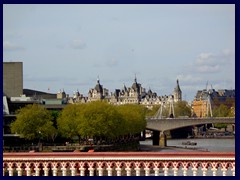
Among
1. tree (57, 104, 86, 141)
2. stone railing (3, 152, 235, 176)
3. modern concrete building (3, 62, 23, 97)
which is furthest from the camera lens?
modern concrete building (3, 62, 23, 97)

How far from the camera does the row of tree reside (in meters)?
72.8

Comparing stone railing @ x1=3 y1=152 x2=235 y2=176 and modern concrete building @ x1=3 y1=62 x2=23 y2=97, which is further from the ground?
modern concrete building @ x1=3 y1=62 x2=23 y2=97

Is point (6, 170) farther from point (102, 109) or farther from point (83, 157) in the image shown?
point (102, 109)

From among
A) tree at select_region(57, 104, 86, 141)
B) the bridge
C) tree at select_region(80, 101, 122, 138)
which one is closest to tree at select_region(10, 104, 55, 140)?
tree at select_region(57, 104, 86, 141)

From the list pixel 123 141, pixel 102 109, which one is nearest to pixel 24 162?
pixel 102 109

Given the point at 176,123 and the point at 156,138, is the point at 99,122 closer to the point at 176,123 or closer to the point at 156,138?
the point at 176,123

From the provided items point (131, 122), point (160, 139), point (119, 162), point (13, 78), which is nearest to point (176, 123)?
point (160, 139)

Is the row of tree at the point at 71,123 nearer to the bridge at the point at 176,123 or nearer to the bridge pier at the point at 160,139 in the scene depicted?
the bridge pier at the point at 160,139

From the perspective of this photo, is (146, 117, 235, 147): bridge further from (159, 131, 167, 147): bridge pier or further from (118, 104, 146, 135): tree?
(118, 104, 146, 135): tree

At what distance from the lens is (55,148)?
67938mm

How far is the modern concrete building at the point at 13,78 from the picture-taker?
94.1 m

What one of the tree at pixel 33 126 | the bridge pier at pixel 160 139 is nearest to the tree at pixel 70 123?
the tree at pixel 33 126

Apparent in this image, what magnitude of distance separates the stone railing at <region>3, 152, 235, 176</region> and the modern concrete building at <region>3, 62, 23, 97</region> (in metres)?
58.3
